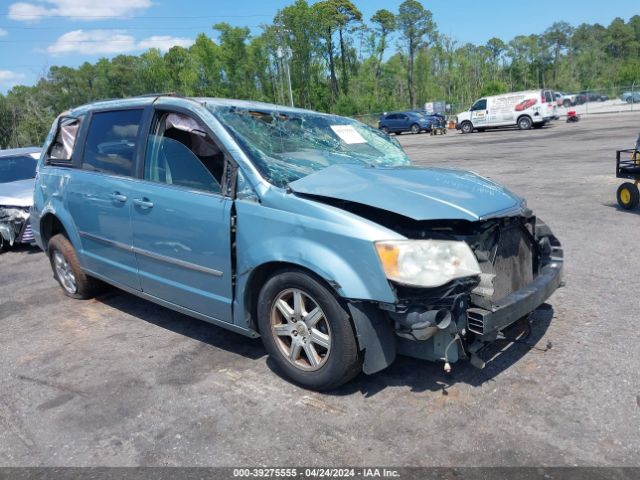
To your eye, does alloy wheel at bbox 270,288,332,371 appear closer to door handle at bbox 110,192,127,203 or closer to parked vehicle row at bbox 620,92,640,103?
door handle at bbox 110,192,127,203

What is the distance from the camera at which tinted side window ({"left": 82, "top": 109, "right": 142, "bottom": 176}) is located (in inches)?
176

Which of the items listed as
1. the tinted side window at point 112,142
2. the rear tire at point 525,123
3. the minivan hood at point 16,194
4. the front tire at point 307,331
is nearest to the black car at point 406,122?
the rear tire at point 525,123

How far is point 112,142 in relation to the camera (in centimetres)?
473

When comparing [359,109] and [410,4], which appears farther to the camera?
[410,4]

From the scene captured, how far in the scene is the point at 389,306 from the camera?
303cm

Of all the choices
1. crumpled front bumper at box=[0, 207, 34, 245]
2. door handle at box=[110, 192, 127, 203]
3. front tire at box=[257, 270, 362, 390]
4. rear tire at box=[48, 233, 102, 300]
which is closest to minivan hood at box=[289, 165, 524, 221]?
front tire at box=[257, 270, 362, 390]

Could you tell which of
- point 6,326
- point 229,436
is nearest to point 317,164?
point 229,436

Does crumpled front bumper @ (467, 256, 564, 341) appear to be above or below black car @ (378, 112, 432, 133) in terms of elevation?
below

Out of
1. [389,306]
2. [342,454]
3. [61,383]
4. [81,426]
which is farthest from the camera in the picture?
[61,383]

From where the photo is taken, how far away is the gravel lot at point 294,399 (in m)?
2.88

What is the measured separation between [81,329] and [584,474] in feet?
13.3

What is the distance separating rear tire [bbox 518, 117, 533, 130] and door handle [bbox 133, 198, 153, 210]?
3023 centimetres

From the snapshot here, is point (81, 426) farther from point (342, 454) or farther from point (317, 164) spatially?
point (317, 164)

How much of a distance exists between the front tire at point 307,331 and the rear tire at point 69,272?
8.73ft
